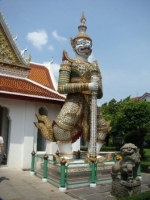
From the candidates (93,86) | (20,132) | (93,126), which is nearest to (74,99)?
(93,86)

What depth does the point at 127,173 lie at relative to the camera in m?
5.20

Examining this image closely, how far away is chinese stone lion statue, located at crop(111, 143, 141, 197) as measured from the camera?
5164mm

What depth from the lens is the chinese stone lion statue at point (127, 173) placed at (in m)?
5.16

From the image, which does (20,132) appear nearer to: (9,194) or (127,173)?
(9,194)

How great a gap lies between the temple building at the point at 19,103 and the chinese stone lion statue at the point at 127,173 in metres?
4.80

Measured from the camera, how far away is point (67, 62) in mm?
7434

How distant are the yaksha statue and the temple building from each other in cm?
195

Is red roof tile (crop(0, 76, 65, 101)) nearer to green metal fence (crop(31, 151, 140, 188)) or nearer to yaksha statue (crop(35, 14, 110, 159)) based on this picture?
yaksha statue (crop(35, 14, 110, 159))

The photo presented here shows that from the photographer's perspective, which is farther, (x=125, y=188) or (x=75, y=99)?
(x=75, y=99)

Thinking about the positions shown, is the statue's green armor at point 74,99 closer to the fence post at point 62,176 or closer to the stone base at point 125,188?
the fence post at point 62,176

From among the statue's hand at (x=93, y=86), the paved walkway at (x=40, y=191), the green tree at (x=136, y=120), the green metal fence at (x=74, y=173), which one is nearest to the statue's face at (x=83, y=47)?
the statue's hand at (x=93, y=86)

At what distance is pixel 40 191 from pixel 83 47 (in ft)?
15.4

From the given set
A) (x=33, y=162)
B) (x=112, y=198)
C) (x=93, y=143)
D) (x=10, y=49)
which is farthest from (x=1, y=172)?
(x=10, y=49)

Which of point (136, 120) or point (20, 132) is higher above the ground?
point (136, 120)
